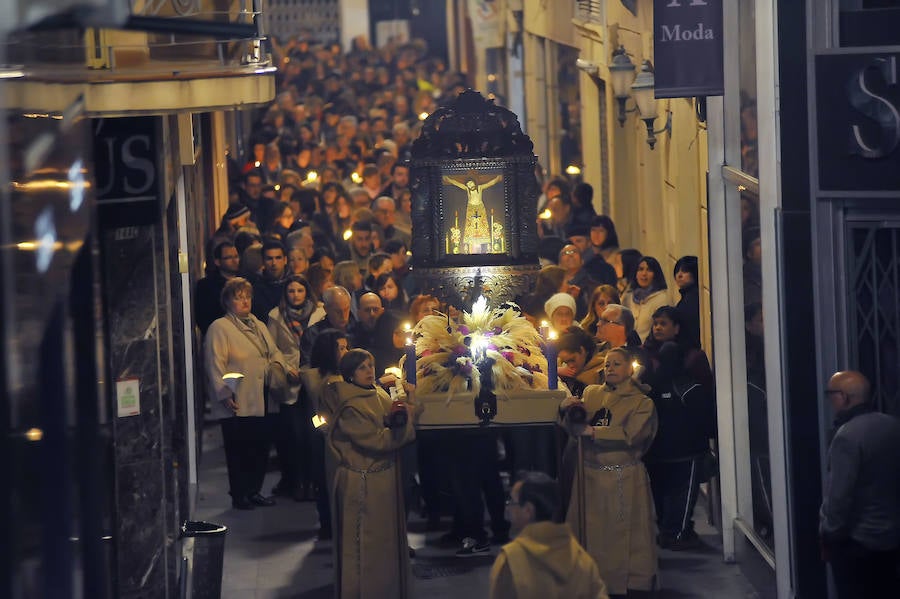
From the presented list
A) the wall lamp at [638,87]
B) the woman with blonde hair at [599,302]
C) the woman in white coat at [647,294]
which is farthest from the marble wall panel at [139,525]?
the wall lamp at [638,87]

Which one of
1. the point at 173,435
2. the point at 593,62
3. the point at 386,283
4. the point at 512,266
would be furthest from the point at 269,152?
the point at 173,435

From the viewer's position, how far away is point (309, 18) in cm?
7050

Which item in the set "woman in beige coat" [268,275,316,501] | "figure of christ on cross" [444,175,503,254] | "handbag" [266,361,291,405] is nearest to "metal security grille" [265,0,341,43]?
"figure of christ on cross" [444,175,503,254]

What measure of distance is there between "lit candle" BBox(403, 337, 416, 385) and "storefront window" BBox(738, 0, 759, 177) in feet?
7.76

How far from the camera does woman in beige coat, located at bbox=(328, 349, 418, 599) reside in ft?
35.5

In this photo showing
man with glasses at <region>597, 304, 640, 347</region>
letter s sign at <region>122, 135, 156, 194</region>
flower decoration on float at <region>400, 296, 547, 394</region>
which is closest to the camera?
letter s sign at <region>122, 135, 156, 194</region>

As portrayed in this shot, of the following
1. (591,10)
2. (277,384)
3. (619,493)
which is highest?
(591,10)

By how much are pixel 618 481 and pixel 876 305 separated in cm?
207

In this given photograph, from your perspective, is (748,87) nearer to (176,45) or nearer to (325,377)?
(325,377)

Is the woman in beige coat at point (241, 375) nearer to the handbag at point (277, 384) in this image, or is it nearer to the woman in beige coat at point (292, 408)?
the handbag at point (277, 384)

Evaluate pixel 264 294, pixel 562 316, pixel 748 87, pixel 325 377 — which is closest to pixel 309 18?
pixel 264 294

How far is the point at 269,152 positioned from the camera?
26.3 metres

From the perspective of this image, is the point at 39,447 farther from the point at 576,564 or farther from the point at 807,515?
the point at 807,515

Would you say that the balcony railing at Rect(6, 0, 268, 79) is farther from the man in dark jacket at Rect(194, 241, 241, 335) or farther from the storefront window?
the man in dark jacket at Rect(194, 241, 241, 335)
